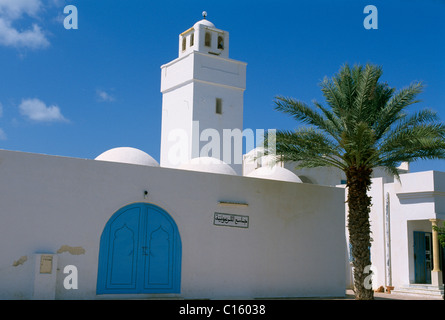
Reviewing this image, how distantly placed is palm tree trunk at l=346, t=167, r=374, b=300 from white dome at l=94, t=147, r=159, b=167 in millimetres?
5344

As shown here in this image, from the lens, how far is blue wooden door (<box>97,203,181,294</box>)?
38.2 feet

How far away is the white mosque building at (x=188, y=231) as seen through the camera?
35.7ft

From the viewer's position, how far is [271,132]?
13766 millimetres

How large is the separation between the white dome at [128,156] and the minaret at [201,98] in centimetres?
701

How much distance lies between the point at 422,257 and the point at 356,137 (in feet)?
27.4

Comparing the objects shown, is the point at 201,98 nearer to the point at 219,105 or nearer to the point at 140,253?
the point at 219,105

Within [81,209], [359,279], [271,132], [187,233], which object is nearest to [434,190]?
[359,279]

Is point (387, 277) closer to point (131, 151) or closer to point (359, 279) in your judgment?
point (359, 279)

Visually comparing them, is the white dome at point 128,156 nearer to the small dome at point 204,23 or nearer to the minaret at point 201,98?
the minaret at point 201,98

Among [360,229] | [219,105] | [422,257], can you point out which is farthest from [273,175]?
[219,105]

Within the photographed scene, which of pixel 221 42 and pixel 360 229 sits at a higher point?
pixel 221 42

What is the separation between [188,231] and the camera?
12.8m

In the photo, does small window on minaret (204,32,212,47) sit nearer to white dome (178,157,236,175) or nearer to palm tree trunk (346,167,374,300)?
white dome (178,157,236,175)
